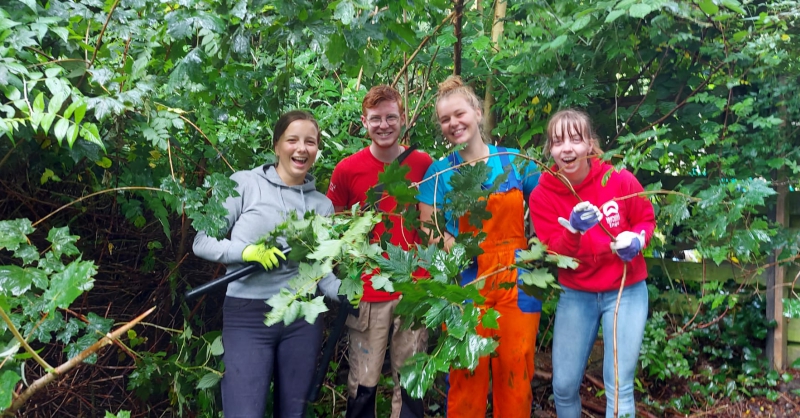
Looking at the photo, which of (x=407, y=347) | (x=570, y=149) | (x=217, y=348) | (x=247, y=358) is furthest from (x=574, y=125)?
(x=217, y=348)

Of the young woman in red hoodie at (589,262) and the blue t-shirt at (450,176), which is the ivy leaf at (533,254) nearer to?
the young woman in red hoodie at (589,262)

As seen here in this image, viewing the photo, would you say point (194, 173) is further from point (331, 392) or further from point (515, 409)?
point (515, 409)

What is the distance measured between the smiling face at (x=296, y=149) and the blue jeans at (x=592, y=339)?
3.89 ft

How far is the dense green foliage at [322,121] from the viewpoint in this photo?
1.80m

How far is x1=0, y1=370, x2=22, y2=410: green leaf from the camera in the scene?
4.00 ft

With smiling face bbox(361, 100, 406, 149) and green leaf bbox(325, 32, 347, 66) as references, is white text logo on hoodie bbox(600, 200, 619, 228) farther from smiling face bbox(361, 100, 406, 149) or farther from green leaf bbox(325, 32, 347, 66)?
green leaf bbox(325, 32, 347, 66)

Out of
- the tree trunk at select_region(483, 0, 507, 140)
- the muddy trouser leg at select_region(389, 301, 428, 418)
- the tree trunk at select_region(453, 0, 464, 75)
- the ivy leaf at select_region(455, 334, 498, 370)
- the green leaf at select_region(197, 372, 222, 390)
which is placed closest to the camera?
the ivy leaf at select_region(455, 334, 498, 370)

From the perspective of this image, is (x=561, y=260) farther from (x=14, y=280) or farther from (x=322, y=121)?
(x=322, y=121)

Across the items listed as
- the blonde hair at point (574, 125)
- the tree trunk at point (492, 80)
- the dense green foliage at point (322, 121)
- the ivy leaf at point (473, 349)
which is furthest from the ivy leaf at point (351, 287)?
the tree trunk at point (492, 80)

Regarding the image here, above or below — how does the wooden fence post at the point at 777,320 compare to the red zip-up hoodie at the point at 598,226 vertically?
below

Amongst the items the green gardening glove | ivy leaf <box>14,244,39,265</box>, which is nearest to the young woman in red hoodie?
the green gardening glove

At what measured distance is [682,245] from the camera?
11.2 feet

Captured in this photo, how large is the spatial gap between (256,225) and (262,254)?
0.81 feet

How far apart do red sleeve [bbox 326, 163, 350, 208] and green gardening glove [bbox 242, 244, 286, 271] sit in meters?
0.58
